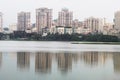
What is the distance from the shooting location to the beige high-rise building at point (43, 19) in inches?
4407

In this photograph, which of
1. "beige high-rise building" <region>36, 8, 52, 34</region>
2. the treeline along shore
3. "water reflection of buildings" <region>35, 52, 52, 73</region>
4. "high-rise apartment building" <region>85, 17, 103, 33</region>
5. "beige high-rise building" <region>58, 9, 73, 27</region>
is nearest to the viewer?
"water reflection of buildings" <region>35, 52, 52, 73</region>

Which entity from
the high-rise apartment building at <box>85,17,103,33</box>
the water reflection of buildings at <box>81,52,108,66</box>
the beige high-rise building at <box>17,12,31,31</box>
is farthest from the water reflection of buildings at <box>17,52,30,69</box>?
the beige high-rise building at <box>17,12,31,31</box>

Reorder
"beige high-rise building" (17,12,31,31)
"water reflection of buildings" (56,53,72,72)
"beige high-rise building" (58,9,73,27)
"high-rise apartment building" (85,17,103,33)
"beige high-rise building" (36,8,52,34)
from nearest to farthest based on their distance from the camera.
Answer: "water reflection of buildings" (56,53,72,72) → "high-rise apartment building" (85,17,103,33) → "beige high-rise building" (36,8,52,34) → "beige high-rise building" (58,9,73,27) → "beige high-rise building" (17,12,31,31)

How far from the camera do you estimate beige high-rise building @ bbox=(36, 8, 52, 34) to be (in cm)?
11194

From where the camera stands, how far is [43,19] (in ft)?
380

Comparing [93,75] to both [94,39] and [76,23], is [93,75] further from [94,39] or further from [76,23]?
[76,23]

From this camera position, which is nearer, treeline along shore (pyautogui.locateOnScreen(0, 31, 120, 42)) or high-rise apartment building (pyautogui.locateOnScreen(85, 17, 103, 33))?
treeline along shore (pyautogui.locateOnScreen(0, 31, 120, 42))

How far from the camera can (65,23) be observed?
114875 mm

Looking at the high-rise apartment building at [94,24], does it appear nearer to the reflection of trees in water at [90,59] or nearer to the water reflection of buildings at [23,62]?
the reflection of trees in water at [90,59]

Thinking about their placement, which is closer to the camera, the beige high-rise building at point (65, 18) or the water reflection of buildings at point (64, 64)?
the water reflection of buildings at point (64, 64)

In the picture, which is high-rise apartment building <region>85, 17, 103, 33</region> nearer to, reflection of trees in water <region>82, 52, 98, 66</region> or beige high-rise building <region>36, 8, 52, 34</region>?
beige high-rise building <region>36, 8, 52, 34</region>

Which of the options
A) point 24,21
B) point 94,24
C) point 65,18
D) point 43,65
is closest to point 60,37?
point 94,24

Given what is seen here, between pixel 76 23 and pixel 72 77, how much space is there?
336 ft

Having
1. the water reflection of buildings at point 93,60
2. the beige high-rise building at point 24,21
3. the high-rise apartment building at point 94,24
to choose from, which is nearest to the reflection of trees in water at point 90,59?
the water reflection of buildings at point 93,60
